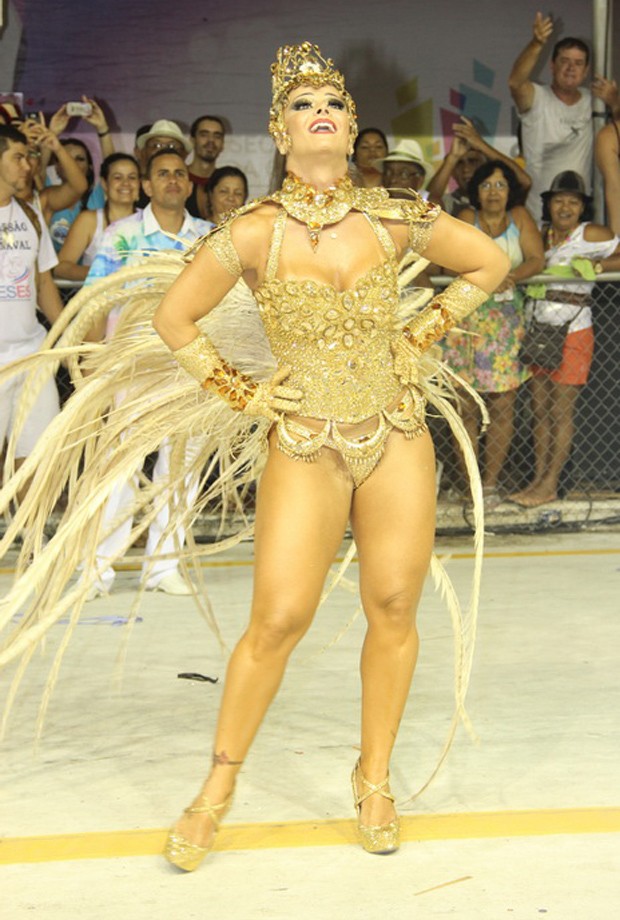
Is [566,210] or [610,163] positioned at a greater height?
[610,163]

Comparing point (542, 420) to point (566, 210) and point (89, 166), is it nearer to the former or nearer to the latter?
point (566, 210)

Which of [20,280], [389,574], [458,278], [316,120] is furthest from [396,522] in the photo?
[20,280]

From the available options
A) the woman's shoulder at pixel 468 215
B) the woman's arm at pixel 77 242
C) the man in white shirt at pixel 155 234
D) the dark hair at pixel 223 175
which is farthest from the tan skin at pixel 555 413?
the woman's arm at pixel 77 242

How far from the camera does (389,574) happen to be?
363cm

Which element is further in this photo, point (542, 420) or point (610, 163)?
point (610, 163)

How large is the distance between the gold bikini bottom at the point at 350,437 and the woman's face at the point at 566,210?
4.44m

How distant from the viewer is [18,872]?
349cm

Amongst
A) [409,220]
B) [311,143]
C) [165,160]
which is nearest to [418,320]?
[409,220]

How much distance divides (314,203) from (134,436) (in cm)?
94

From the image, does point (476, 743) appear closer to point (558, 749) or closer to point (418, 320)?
point (558, 749)

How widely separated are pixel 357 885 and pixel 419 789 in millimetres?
668

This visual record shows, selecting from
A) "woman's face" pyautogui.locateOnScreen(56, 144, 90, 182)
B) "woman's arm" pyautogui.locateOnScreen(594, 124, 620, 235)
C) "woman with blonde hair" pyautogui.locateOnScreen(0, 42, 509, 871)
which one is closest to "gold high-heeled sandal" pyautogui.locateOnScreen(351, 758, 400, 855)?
"woman with blonde hair" pyautogui.locateOnScreen(0, 42, 509, 871)

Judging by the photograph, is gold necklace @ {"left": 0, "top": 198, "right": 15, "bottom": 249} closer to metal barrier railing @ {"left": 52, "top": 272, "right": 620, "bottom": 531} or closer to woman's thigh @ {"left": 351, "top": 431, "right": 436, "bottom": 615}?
metal barrier railing @ {"left": 52, "top": 272, "right": 620, "bottom": 531}

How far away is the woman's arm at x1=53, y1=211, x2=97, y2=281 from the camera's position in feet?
24.1
